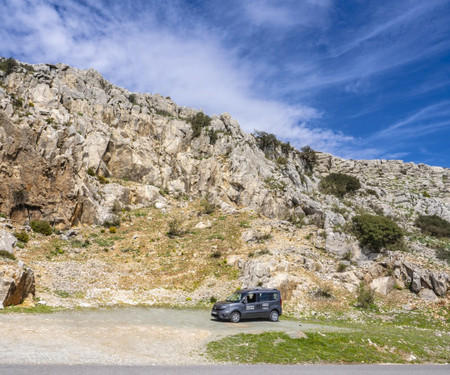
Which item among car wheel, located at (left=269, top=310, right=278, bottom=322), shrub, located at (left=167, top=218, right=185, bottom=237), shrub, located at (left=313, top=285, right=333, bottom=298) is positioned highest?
shrub, located at (left=167, top=218, right=185, bottom=237)

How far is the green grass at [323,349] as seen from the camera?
11.5 m

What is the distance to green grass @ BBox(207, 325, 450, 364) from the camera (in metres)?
11.5

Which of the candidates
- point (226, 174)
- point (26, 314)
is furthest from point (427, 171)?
point (26, 314)

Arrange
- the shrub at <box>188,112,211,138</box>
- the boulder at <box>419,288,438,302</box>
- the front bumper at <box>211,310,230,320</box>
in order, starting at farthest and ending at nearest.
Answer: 1. the shrub at <box>188,112,211,138</box>
2. the boulder at <box>419,288,438,302</box>
3. the front bumper at <box>211,310,230,320</box>

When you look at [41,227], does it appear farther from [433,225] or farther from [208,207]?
[433,225]

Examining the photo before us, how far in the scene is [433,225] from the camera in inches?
1882

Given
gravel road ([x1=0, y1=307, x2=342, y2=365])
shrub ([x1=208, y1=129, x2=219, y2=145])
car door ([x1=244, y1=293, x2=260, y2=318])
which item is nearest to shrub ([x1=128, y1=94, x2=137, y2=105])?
shrub ([x1=208, y1=129, x2=219, y2=145])

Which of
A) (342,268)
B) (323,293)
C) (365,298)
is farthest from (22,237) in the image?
(365,298)

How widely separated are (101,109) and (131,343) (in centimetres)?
4636

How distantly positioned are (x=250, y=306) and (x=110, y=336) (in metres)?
9.23

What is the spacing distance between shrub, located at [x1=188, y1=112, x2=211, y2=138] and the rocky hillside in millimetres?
228

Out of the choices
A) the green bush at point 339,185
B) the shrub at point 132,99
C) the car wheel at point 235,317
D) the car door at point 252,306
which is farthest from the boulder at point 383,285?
the shrub at point 132,99

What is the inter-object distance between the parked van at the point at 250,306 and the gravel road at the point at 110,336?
50 centimetres

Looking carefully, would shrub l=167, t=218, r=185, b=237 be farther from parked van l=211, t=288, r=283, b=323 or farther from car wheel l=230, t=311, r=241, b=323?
car wheel l=230, t=311, r=241, b=323
